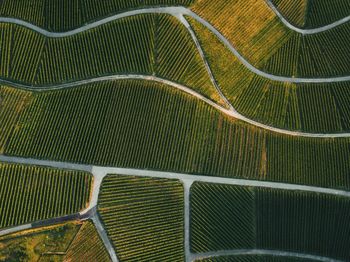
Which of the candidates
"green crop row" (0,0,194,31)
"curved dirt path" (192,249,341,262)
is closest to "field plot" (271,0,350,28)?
"green crop row" (0,0,194,31)

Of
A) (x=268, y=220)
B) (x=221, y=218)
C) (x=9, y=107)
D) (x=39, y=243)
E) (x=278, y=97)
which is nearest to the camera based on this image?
(x=39, y=243)

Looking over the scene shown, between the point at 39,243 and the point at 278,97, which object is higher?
the point at 278,97

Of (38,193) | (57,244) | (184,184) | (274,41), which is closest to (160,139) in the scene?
(184,184)

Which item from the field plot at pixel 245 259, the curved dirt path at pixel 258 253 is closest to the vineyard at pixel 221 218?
the curved dirt path at pixel 258 253

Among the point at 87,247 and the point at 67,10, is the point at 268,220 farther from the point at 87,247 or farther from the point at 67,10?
the point at 67,10

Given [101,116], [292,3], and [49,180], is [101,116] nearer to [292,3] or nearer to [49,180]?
[49,180]

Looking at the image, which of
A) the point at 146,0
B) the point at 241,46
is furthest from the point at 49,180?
the point at 241,46
